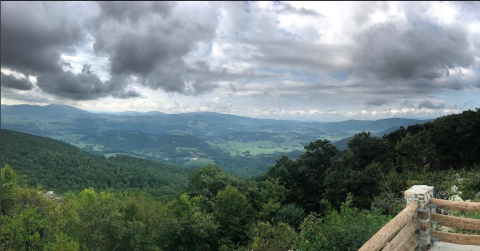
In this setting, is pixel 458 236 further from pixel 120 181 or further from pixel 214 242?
pixel 120 181

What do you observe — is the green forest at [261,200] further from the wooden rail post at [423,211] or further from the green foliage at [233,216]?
the wooden rail post at [423,211]

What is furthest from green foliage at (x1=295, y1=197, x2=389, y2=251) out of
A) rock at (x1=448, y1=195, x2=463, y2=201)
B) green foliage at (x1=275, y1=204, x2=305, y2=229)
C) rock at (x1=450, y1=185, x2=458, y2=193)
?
green foliage at (x1=275, y1=204, x2=305, y2=229)

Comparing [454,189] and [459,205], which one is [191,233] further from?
[459,205]

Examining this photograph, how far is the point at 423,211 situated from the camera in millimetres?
7164

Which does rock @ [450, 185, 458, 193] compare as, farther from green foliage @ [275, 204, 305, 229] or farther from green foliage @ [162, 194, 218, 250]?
green foliage @ [162, 194, 218, 250]

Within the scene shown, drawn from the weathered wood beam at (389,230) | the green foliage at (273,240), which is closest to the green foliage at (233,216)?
the green foliage at (273,240)

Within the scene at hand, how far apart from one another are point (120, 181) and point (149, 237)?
242ft

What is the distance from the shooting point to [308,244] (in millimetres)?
9297

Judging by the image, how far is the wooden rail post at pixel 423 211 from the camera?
703 cm

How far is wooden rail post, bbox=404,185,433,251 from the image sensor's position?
7027 mm

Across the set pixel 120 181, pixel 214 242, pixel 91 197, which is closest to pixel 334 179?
pixel 214 242

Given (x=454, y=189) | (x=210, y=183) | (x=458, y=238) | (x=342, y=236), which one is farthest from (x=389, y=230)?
(x=210, y=183)

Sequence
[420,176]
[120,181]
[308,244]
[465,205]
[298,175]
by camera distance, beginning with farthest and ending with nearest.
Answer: [120,181], [298,175], [420,176], [308,244], [465,205]

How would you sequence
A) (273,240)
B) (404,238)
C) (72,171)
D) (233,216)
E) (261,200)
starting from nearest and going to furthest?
1. (404,238)
2. (273,240)
3. (233,216)
4. (261,200)
5. (72,171)
